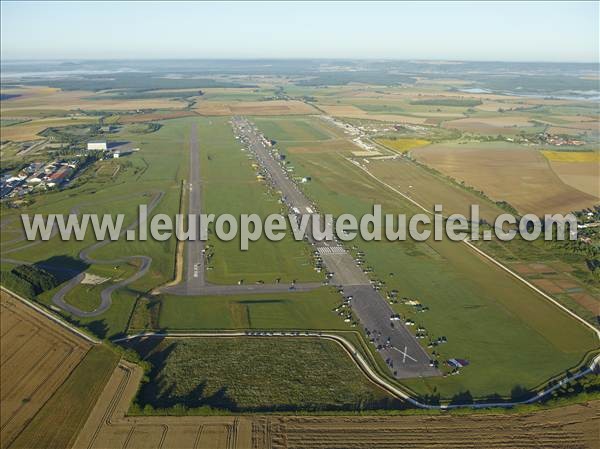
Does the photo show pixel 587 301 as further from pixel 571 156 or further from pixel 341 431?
pixel 571 156

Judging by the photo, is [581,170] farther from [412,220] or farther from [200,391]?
[200,391]

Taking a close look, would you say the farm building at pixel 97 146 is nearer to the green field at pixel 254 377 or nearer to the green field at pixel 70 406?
the green field at pixel 254 377

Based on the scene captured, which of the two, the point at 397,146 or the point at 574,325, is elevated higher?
the point at 397,146

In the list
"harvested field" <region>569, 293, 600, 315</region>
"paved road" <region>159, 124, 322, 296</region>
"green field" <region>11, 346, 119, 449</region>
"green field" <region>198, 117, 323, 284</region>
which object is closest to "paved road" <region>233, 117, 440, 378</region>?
"green field" <region>198, 117, 323, 284</region>

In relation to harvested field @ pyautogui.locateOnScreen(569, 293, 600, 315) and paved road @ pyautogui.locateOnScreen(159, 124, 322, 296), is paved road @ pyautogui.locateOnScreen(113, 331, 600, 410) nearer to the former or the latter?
paved road @ pyautogui.locateOnScreen(159, 124, 322, 296)

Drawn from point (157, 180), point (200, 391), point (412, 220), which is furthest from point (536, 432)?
point (157, 180)

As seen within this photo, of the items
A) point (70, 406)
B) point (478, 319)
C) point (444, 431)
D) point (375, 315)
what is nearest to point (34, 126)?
point (70, 406)
